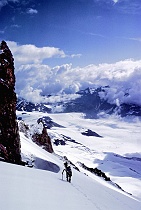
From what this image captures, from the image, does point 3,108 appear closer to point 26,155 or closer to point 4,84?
point 4,84

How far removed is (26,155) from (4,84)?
11962 mm

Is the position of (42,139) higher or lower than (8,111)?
lower

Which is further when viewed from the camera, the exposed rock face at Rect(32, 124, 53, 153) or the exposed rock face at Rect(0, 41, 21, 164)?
the exposed rock face at Rect(32, 124, 53, 153)

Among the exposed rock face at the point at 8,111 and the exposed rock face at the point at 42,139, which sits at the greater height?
the exposed rock face at the point at 8,111

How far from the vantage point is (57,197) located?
18.2 meters

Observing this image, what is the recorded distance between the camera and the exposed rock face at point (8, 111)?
39156mm

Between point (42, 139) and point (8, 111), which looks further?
point (42, 139)

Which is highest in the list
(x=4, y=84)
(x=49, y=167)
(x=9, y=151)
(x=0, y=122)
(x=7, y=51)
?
(x=7, y=51)

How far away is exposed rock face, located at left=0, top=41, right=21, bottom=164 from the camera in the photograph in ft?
128

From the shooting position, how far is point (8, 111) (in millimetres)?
42281

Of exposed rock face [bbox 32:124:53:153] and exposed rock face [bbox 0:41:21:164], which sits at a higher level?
exposed rock face [bbox 0:41:21:164]

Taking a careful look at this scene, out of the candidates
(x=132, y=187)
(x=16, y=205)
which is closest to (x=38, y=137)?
(x=16, y=205)

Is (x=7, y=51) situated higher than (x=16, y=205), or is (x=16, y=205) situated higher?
(x=7, y=51)

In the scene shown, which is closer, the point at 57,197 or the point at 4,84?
the point at 57,197
